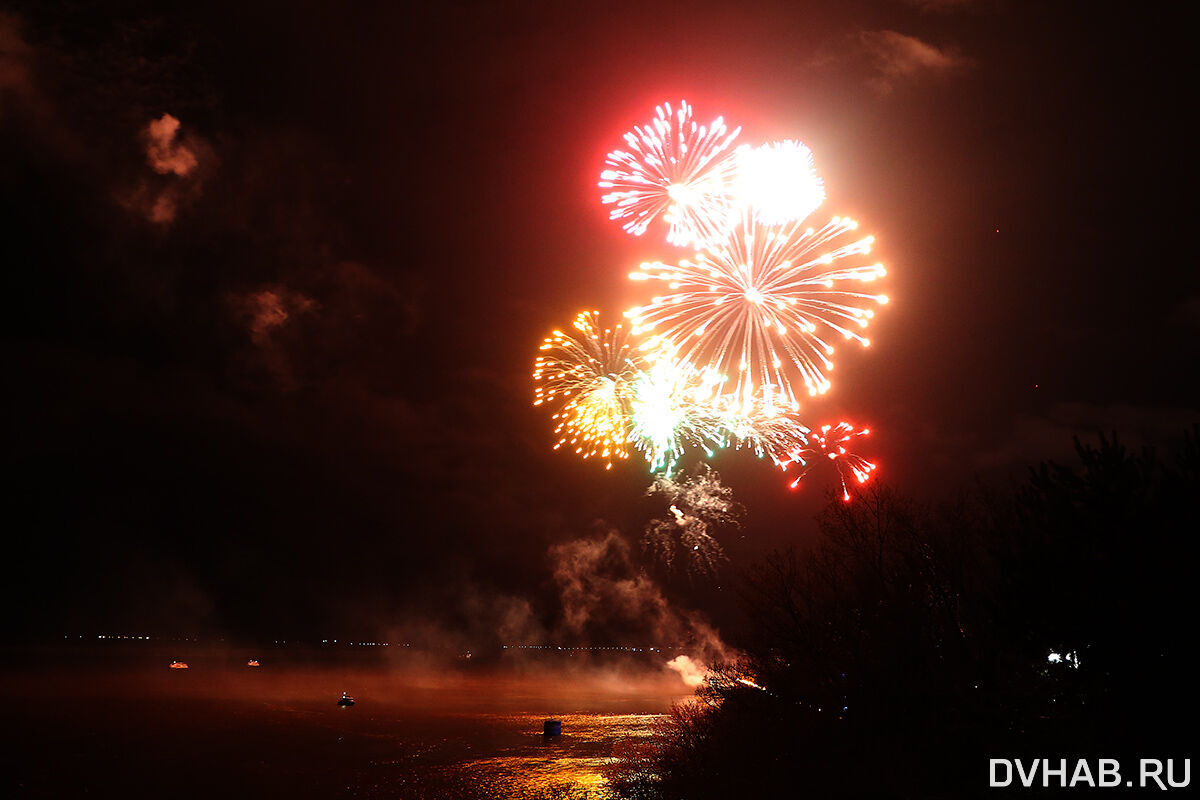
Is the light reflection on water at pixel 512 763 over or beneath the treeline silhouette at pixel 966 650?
beneath

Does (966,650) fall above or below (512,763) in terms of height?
above

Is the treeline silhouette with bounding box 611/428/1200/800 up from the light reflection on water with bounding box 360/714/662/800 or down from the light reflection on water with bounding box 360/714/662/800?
up

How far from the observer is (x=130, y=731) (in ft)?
196

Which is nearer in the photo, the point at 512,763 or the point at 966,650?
the point at 966,650

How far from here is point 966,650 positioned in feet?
74.7

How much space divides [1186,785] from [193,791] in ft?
144

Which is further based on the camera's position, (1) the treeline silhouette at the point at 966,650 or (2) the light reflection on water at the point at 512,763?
(2) the light reflection on water at the point at 512,763

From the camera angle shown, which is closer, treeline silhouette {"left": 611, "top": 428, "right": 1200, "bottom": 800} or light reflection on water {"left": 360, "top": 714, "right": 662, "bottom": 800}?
treeline silhouette {"left": 611, "top": 428, "right": 1200, "bottom": 800}

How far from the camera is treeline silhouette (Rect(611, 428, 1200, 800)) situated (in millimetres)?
15305

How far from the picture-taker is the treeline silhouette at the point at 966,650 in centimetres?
1530

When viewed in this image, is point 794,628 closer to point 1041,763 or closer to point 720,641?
point 1041,763

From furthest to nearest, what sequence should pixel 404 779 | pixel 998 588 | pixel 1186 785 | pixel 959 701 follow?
pixel 404 779
pixel 959 701
pixel 998 588
pixel 1186 785

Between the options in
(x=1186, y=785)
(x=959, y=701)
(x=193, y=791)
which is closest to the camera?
(x=1186, y=785)

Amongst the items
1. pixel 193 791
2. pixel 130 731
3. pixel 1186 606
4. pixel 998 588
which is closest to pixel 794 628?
pixel 998 588
